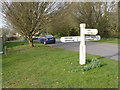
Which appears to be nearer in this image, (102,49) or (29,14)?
(29,14)

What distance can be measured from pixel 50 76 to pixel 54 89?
1.03 meters

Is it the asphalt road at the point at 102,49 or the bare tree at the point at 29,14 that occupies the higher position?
the bare tree at the point at 29,14

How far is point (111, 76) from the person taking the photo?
4270 mm

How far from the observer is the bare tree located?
10.7m

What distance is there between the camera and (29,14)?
11227 mm

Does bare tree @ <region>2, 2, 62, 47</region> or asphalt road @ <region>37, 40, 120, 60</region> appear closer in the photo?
asphalt road @ <region>37, 40, 120, 60</region>

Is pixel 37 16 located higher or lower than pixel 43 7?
lower

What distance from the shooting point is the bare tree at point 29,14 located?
10711 millimetres

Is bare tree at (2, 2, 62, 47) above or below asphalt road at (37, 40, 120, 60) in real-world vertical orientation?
above

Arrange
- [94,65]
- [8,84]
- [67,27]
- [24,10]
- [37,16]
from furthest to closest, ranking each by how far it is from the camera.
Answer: [67,27]
[37,16]
[24,10]
[94,65]
[8,84]

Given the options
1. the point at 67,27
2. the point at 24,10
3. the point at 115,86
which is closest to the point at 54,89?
the point at 115,86

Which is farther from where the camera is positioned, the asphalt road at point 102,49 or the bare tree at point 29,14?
the bare tree at point 29,14

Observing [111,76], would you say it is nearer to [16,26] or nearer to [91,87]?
[91,87]

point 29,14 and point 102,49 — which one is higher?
point 29,14
